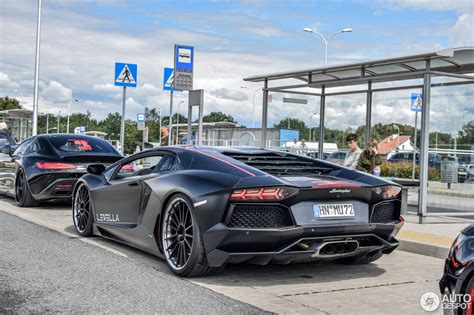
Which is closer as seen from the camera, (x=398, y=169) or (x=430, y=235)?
(x=430, y=235)

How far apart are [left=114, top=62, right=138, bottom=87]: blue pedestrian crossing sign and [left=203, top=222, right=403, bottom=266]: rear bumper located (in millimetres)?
12010

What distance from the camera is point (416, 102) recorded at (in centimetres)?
1162

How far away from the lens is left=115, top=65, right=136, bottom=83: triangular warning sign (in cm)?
1664

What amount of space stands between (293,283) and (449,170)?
6.45 m

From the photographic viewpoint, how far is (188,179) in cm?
573

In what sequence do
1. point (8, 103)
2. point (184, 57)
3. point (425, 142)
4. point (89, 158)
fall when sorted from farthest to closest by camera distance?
1. point (8, 103)
2. point (184, 57)
3. point (89, 158)
4. point (425, 142)

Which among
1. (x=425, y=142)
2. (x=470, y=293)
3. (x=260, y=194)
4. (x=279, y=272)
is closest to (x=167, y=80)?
(x=425, y=142)

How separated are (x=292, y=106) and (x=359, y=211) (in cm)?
882

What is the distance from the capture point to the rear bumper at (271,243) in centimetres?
520

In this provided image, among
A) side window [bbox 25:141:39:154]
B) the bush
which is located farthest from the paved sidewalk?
side window [bbox 25:141:39:154]

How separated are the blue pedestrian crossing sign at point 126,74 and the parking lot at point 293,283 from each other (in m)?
9.81

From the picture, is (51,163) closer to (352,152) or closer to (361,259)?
(352,152)

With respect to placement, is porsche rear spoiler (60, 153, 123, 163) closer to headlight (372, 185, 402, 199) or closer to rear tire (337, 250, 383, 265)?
rear tire (337, 250, 383, 265)

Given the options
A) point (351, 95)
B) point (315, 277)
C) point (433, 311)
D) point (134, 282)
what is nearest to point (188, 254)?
point (134, 282)
